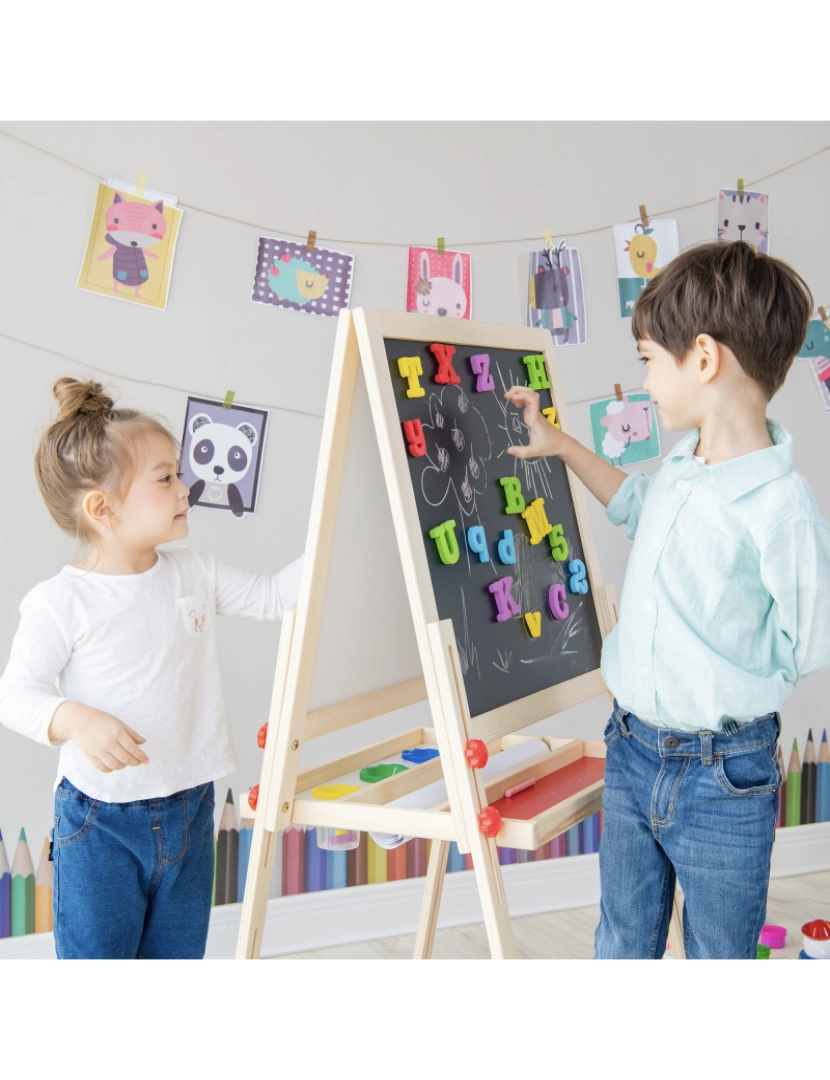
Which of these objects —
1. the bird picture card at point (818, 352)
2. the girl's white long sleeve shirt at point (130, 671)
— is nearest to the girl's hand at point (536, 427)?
the girl's white long sleeve shirt at point (130, 671)

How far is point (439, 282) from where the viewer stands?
2.42 m

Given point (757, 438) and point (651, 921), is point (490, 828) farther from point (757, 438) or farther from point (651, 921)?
point (757, 438)

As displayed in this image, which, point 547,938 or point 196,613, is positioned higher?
point 196,613

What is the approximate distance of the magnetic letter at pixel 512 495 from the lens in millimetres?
1615

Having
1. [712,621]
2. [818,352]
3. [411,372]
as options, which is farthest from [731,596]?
[818,352]

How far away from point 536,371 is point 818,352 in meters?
1.35

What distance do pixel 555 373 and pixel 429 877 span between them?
0.95 m

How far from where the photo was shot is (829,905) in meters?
2.59

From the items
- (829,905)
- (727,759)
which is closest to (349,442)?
(727,759)

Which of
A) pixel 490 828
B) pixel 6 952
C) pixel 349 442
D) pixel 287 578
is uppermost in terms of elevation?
pixel 349 442

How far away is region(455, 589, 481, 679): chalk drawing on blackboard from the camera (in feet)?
4.64

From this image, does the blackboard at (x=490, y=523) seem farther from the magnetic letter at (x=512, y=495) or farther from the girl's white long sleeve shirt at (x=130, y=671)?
the girl's white long sleeve shirt at (x=130, y=671)

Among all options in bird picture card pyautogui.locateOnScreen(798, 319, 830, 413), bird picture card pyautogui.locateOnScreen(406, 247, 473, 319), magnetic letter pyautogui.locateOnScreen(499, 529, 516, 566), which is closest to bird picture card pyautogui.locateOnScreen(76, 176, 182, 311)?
bird picture card pyautogui.locateOnScreen(406, 247, 473, 319)

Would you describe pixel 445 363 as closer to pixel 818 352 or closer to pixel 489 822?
pixel 489 822
